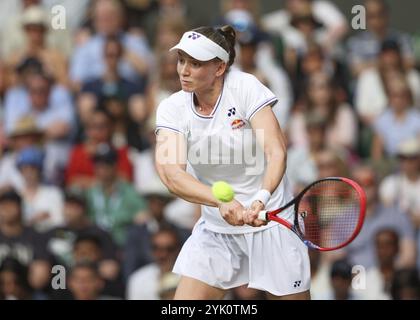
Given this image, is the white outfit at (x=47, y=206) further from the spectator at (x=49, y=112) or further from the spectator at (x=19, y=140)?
the spectator at (x=19, y=140)

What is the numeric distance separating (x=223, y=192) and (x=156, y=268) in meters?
3.64

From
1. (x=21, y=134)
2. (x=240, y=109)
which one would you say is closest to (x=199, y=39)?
(x=240, y=109)

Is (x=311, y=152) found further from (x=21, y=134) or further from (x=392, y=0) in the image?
(x=21, y=134)

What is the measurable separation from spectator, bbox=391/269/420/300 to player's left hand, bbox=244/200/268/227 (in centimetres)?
345

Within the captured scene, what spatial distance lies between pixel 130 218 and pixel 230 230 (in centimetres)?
363

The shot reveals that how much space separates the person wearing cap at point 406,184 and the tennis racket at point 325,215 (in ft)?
7.48

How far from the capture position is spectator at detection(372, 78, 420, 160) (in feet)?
38.1

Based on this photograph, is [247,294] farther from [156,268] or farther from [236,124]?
[236,124]

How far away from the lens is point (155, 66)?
12.2 m

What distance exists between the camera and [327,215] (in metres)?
8.62

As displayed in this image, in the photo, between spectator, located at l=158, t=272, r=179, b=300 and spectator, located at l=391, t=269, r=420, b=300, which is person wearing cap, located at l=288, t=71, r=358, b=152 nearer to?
spectator, located at l=391, t=269, r=420, b=300
